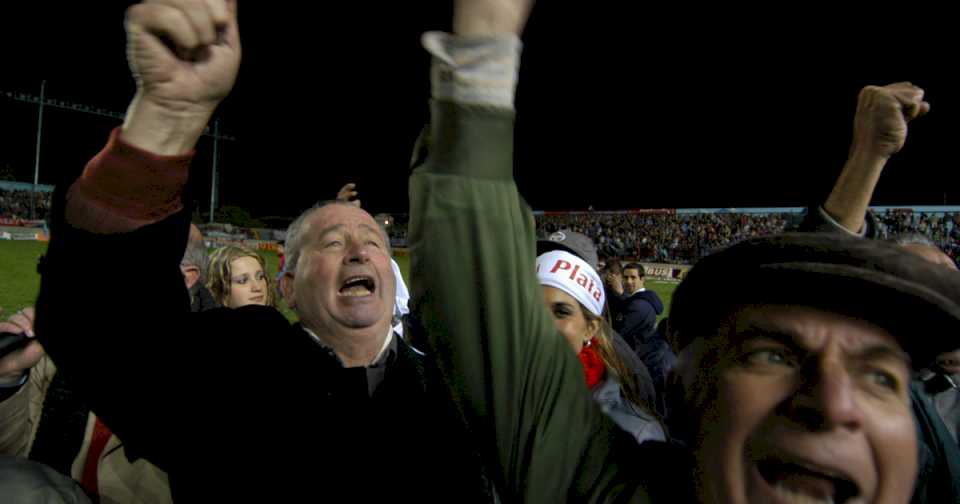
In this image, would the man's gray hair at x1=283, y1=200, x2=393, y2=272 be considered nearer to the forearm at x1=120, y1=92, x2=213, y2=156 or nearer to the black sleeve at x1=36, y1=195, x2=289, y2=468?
the black sleeve at x1=36, y1=195, x2=289, y2=468

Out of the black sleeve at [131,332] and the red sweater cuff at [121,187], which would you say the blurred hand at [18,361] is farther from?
the red sweater cuff at [121,187]

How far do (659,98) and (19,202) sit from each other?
40035 mm

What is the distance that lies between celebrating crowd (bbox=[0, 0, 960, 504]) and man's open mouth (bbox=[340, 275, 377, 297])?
2.05ft

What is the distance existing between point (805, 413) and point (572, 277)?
2002 mm

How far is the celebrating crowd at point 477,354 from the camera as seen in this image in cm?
98

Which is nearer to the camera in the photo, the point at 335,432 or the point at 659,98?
the point at 335,432

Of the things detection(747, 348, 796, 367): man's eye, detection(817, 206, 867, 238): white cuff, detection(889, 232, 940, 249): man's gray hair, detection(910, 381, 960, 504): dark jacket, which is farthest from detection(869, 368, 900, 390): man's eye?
detection(889, 232, 940, 249): man's gray hair

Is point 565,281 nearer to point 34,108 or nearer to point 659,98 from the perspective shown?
point 659,98

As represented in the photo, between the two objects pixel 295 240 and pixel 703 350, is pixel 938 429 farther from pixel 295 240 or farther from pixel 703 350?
pixel 295 240

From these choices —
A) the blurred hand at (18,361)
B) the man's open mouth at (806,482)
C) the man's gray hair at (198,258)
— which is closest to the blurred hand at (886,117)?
the man's open mouth at (806,482)

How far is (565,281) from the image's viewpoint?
118 inches

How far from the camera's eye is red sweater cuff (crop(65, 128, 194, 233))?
3.56ft

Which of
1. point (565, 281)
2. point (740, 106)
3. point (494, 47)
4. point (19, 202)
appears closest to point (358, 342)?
point (565, 281)

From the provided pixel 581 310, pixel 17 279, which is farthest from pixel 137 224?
pixel 17 279
